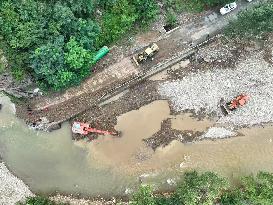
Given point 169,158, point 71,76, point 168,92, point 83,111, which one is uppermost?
point 71,76

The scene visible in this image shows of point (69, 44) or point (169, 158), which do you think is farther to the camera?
point (169, 158)

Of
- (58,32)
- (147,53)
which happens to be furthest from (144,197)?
(58,32)

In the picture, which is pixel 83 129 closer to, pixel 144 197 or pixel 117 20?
pixel 144 197

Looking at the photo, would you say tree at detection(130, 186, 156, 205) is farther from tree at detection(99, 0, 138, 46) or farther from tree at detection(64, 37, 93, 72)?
tree at detection(99, 0, 138, 46)

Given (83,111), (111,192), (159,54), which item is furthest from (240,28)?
(111,192)

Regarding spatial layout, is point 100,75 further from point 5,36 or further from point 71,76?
point 5,36

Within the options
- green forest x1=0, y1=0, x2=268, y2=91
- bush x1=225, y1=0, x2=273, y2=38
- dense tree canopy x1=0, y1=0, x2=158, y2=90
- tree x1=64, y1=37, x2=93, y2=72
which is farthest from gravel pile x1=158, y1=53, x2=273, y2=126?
tree x1=64, y1=37, x2=93, y2=72
